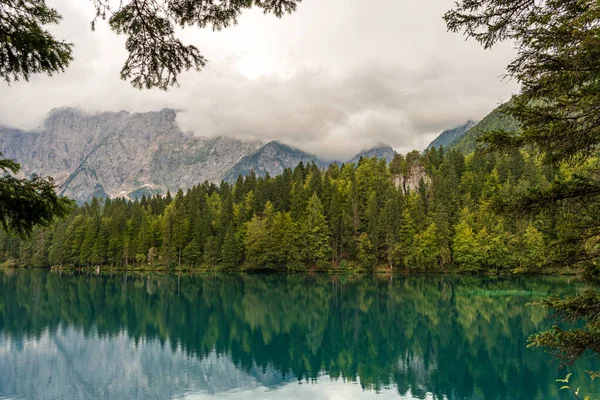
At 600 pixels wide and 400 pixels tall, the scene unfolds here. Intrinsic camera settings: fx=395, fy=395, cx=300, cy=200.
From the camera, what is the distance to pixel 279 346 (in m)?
24.8

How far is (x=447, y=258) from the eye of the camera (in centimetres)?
6781

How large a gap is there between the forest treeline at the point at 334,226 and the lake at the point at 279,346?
73.1 feet

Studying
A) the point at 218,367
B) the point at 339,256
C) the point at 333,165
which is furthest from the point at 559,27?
the point at 333,165

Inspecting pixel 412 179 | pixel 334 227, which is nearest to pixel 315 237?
pixel 334 227

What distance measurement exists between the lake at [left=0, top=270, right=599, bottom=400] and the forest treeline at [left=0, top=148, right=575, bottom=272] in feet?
73.1

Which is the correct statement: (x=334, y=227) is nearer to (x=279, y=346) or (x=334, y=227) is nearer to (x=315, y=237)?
(x=315, y=237)

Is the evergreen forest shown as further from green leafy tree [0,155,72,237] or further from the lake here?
green leafy tree [0,155,72,237]

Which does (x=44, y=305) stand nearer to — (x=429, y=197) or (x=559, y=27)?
(x=559, y=27)

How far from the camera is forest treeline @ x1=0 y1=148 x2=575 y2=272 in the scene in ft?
224

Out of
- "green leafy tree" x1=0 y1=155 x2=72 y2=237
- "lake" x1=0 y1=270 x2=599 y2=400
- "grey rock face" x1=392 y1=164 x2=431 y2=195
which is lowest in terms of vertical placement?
"lake" x1=0 y1=270 x2=599 y2=400

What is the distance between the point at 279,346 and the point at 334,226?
52.0 m

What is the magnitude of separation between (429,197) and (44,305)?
6504cm

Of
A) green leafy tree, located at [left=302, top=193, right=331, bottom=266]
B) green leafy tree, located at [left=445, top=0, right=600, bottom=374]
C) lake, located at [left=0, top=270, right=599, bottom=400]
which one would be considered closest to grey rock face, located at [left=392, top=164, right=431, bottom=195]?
green leafy tree, located at [left=302, top=193, right=331, bottom=266]

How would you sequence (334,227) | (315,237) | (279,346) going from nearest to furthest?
1. (279,346)
2. (315,237)
3. (334,227)
